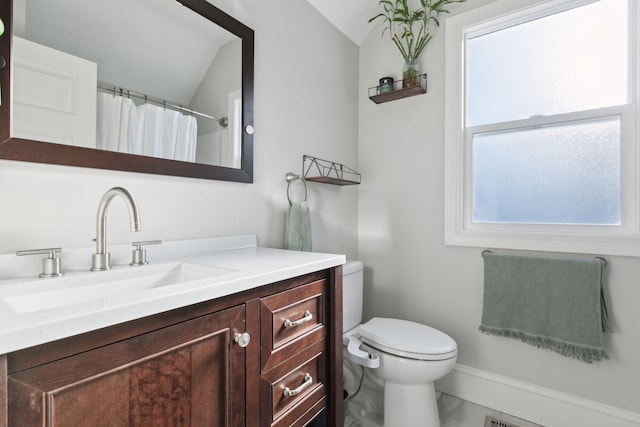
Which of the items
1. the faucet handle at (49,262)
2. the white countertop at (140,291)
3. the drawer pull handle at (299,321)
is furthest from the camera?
the drawer pull handle at (299,321)

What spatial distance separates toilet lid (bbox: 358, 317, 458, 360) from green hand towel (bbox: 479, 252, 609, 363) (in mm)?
410

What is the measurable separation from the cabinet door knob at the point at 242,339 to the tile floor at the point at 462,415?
1.13 m

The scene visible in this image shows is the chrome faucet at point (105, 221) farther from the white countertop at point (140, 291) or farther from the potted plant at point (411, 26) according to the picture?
the potted plant at point (411, 26)

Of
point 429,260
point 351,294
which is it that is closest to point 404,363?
point 351,294

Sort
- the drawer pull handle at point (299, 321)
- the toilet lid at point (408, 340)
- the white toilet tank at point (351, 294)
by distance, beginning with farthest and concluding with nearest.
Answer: the white toilet tank at point (351, 294), the toilet lid at point (408, 340), the drawer pull handle at point (299, 321)

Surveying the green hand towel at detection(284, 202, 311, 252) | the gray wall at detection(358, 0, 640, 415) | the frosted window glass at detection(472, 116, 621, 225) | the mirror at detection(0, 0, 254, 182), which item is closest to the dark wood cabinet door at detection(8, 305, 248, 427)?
the mirror at detection(0, 0, 254, 182)

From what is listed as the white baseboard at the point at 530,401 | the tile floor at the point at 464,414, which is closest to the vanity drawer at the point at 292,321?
the tile floor at the point at 464,414

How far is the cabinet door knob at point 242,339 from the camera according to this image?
0.78 m

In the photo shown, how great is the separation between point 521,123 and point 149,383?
2.00 metres

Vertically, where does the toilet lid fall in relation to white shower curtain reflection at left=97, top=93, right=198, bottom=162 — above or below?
below

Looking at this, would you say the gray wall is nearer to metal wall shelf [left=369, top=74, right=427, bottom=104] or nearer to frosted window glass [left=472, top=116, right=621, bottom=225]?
metal wall shelf [left=369, top=74, right=427, bottom=104]

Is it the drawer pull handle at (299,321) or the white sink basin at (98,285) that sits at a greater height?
the white sink basin at (98,285)

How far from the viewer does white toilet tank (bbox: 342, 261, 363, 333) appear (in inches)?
68.1

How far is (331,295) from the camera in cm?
115
